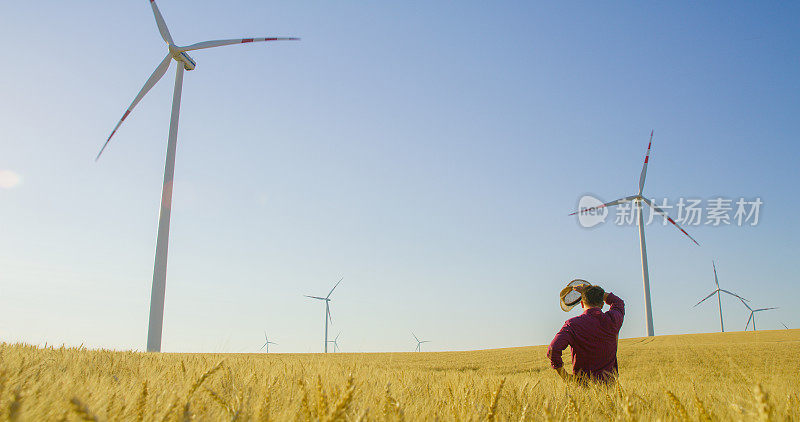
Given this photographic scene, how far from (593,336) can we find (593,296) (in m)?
0.65

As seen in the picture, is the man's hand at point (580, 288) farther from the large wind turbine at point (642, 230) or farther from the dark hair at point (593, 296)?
the large wind turbine at point (642, 230)

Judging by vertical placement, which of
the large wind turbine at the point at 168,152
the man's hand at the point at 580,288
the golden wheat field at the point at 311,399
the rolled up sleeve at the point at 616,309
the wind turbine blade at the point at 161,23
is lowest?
Answer: the golden wheat field at the point at 311,399

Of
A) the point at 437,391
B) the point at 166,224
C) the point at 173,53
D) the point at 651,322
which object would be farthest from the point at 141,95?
the point at 651,322

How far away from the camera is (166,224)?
26.8 metres

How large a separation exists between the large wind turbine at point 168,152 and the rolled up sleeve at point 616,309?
73.3 ft

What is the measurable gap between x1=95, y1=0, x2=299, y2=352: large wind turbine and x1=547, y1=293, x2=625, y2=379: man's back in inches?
865

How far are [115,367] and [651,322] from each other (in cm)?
4545

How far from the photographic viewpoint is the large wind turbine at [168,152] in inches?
995

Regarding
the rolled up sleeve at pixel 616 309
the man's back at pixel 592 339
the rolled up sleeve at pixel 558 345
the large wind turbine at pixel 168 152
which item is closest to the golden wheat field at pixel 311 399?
the rolled up sleeve at pixel 558 345

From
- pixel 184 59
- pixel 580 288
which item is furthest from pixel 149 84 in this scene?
pixel 580 288

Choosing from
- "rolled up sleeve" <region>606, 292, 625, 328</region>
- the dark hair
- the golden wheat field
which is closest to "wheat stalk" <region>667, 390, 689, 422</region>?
the golden wheat field

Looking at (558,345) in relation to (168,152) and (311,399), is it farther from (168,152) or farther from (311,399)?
(168,152)

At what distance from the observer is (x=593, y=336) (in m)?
8.19

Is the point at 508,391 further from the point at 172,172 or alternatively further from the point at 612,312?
the point at 172,172
